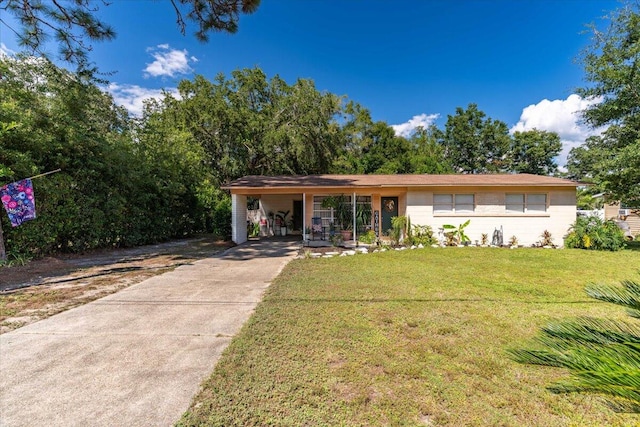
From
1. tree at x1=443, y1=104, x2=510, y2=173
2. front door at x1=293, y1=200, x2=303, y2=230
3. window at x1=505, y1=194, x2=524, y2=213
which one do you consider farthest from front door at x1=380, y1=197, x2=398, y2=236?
tree at x1=443, y1=104, x2=510, y2=173

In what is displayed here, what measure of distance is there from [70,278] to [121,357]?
489 centimetres

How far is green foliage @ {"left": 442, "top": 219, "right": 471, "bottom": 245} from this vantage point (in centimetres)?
1136

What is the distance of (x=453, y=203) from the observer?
→ 38.5ft

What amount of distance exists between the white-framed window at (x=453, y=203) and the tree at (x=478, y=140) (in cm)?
2285

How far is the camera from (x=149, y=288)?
5.71 m

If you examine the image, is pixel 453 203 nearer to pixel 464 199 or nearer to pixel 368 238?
pixel 464 199

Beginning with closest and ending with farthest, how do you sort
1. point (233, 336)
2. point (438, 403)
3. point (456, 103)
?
point (438, 403) → point (233, 336) → point (456, 103)

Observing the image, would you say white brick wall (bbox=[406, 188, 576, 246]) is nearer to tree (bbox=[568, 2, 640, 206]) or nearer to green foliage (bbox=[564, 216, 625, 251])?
green foliage (bbox=[564, 216, 625, 251])

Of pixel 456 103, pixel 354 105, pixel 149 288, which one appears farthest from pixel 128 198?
pixel 456 103

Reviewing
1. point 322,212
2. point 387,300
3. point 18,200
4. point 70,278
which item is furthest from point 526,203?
point 18,200

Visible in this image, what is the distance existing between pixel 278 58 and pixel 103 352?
63.0 feet

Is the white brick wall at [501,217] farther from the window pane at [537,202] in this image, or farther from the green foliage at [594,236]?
the green foliage at [594,236]

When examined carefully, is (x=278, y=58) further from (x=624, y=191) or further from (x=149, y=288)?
(x=624, y=191)

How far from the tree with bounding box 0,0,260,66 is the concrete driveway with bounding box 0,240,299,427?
19.9 ft
